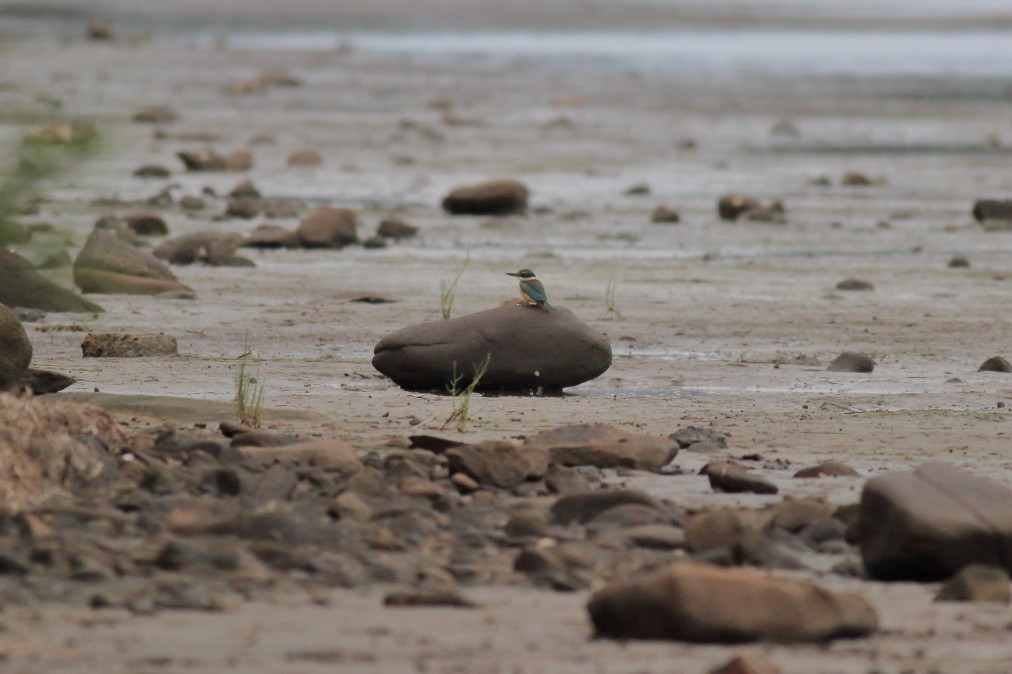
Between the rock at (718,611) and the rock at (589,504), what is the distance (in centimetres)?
109

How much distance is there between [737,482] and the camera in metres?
5.75


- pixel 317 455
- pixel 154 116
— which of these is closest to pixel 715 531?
pixel 317 455

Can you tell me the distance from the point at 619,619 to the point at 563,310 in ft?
12.3

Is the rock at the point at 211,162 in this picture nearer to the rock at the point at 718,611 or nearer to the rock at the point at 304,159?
the rock at the point at 304,159

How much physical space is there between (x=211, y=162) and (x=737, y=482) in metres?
13.3

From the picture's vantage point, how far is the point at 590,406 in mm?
7359

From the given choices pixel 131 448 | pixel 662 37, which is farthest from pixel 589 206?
pixel 662 37

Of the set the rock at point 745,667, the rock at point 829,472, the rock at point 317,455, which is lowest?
the rock at point 829,472

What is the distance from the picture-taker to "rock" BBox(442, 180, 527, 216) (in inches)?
600

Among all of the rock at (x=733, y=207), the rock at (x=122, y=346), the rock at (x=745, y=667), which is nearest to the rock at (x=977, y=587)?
the rock at (x=745, y=667)

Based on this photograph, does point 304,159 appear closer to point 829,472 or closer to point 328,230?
point 328,230

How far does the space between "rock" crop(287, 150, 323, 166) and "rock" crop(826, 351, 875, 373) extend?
37.6 feet

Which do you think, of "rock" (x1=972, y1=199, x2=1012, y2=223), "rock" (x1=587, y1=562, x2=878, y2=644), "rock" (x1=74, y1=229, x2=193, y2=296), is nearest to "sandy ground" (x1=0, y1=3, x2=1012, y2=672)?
"rock" (x1=587, y1=562, x2=878, y2=644)

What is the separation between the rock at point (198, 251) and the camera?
A: 1170 cm
